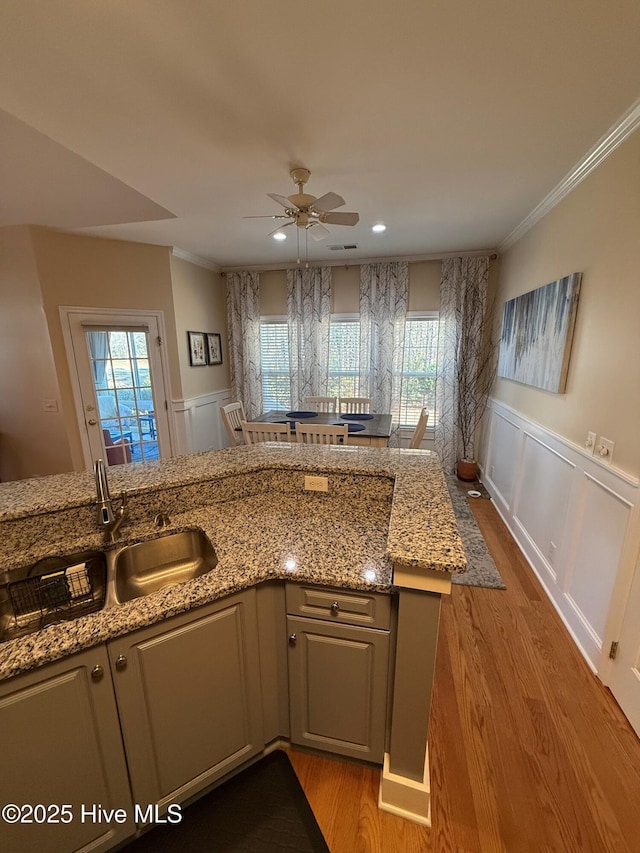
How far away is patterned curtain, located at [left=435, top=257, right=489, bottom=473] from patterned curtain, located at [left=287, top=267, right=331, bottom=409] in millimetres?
1430

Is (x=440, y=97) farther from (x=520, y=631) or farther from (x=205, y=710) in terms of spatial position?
(x=520, y=631)

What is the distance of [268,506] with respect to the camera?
5.19 ft

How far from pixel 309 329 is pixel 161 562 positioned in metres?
3.62

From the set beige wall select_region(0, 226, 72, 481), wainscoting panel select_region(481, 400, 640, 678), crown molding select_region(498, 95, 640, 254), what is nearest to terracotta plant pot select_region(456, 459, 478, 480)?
wainscoting panel select_region(481, 400, 640, 678)

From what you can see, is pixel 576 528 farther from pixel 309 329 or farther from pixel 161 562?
pixel 309 329

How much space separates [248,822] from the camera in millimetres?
1188

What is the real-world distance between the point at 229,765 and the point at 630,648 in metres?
1.72

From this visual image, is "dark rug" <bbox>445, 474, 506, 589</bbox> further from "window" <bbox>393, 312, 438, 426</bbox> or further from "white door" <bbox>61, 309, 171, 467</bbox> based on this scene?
"white door" <bbox>61, 309, 171, 467</bbox>

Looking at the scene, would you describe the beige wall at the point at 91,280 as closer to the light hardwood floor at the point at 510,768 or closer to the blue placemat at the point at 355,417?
the blue placemat at the point at 355,417

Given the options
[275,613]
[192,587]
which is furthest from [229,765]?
[192,587]

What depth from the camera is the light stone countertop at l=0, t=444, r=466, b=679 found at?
967 millimetres

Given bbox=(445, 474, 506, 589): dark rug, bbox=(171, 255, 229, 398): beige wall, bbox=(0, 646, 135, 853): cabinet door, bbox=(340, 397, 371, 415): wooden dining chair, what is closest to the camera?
bbox=(0, 646, 135, 853): cabinet door

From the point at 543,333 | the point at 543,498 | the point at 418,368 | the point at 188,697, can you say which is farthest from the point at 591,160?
the point at 188,697

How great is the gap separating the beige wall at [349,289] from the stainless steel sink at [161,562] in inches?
145
